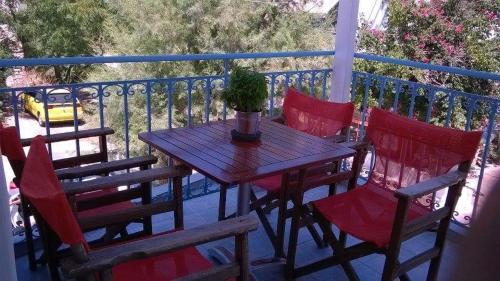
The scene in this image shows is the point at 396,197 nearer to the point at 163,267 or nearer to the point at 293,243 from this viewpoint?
the point at 293,243

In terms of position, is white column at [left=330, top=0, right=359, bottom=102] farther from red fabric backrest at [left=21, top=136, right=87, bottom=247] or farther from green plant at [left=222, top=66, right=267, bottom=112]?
red fabric backrest at [left=21, top=136, right=87, bottom=247]

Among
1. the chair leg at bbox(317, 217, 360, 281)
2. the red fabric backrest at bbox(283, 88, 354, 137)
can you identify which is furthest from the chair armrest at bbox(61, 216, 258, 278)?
the red fabric backrest at bbox(283, 88, 354, 137)

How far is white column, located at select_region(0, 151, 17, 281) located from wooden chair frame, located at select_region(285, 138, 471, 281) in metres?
1.39

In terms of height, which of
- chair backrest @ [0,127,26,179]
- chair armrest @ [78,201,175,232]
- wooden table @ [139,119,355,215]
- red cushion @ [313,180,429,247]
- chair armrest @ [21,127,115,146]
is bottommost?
red cushion @ [313,180,429,247]

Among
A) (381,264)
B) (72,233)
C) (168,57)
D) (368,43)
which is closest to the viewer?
(72,233)

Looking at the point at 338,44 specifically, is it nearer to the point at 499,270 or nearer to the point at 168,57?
the point at 168,57

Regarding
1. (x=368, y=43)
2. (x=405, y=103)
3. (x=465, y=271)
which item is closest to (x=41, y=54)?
(x=368, y=43)

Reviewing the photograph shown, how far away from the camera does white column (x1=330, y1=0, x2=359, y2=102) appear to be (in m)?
3.64

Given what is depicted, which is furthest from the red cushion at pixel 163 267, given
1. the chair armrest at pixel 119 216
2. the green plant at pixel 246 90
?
the green plant at pixel 246 90

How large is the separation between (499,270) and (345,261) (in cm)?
170

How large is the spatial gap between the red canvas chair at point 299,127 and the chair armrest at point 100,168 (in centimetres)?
62

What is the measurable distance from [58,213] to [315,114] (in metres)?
2.05

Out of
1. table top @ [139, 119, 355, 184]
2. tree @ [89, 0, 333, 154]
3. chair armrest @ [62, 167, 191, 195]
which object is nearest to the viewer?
chair armrest @ [62, 167, 191, 195]

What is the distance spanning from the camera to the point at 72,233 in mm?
1326
